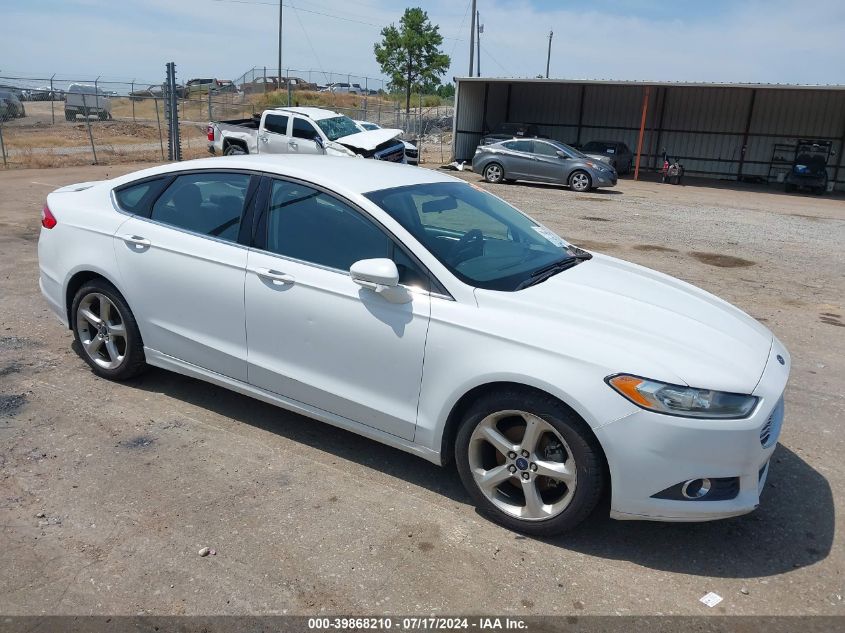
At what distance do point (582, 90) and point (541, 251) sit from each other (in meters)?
30.7

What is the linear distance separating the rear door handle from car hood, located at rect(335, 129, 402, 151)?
12.3 meters

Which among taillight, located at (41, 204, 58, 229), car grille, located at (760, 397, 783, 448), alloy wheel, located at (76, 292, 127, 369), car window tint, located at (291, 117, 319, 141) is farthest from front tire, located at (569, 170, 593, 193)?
car grille, located at (760, 397, 783, 448)

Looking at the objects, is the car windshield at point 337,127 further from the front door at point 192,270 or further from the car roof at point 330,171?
the front door at point 192,270

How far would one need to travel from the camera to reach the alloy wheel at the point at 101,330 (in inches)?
180

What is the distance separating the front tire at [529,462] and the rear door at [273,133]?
15.6 meters

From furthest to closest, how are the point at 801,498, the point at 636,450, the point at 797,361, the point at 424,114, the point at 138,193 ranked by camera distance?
the point at 424,114 < the point at 797,361 < the point at 138,193 < the point at 801,498 < the point at 636,450

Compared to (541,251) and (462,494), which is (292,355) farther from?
(541,251)

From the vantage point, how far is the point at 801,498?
3.72 m

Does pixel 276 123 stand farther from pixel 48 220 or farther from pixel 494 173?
pixel 48 220

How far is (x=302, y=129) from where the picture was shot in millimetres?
17672

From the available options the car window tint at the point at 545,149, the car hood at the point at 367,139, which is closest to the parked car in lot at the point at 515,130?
the car window tint at the point at 545,149

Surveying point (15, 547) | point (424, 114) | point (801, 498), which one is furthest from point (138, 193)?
point (424, 114)

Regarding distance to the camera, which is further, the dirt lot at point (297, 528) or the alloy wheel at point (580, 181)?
the alloy wheel at point (580, 181)

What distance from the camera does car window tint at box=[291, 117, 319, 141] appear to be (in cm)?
1759
